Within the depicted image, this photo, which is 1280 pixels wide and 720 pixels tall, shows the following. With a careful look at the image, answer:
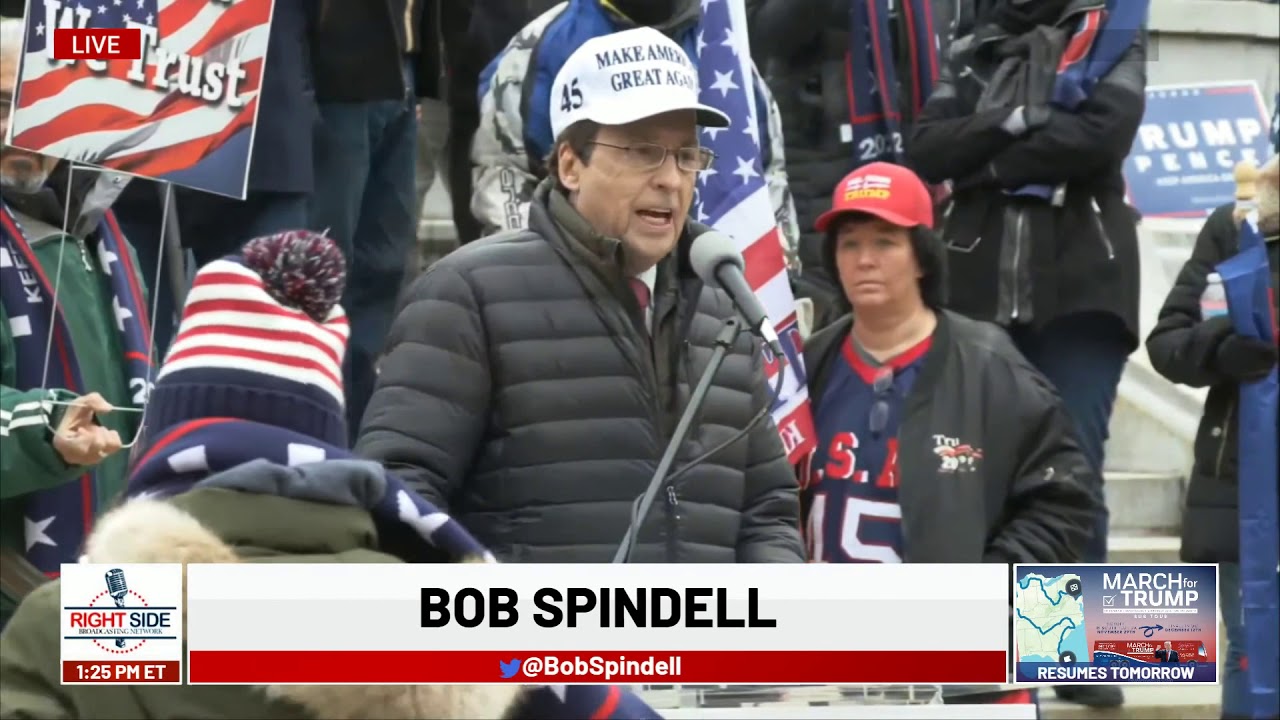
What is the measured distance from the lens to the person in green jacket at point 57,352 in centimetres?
293

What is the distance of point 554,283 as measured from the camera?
112 inches

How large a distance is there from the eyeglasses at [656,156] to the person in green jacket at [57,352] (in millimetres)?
629

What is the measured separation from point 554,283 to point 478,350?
12cm

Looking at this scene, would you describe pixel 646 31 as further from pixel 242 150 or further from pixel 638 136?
pixel 242 150

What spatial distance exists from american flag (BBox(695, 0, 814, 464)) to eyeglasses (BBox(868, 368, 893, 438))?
10 cm

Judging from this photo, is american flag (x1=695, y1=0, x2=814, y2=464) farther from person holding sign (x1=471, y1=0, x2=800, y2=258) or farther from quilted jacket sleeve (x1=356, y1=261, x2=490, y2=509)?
quilted jacket sleeve (x1=356, y1=261, x2=490, y2=509)

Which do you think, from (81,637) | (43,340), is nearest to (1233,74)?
(43,340)

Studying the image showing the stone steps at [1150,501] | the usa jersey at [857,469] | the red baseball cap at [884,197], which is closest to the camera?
the usa jersey at [857,469]

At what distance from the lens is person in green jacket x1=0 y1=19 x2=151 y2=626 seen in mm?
2934

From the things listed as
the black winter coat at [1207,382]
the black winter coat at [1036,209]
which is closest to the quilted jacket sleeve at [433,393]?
the black winter coat at [1036,209]

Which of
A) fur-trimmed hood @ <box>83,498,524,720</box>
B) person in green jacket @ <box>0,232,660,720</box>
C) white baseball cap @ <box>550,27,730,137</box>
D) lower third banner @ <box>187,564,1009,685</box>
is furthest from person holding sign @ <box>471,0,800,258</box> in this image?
fur-trimmed hood @ <box>83,498,524,720</box>

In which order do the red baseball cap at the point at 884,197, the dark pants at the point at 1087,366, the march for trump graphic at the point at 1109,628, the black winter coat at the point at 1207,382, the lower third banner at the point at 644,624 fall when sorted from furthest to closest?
the black winter coat at the point at 1207,382 < the dark pants at the point at 1087,366 < the red baseball cap at the point at 884,197 < the march for trump graphic at the point at 1109,628 < the lower third banner at the point at 644,624

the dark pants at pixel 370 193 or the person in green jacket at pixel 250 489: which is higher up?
the dark pants at pixel 370 193

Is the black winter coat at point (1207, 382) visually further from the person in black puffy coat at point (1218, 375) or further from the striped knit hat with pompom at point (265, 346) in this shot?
the striped knit hat with pompom at point (265, 346)
